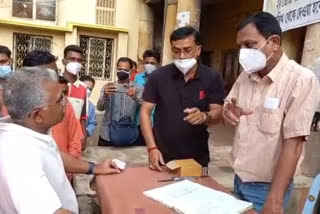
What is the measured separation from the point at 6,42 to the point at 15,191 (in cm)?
950

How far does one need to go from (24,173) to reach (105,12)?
9.59 m

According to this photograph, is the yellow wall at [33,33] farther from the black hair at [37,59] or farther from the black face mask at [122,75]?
the black hair at [37,59]

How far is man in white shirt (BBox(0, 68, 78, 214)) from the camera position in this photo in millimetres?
1132

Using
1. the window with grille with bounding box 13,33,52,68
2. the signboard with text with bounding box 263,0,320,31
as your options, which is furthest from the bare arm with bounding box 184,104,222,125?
the window with grille with bounding box 13,33,52,68

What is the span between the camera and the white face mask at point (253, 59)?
1601 millimetres

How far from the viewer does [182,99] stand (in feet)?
7.15

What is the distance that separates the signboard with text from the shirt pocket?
1.45 meters

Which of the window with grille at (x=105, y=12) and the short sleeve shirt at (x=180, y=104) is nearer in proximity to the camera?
the short sleeve shirt at (x=180, y=104)

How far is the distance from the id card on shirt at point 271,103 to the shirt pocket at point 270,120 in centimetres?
1

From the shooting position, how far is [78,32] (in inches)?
394

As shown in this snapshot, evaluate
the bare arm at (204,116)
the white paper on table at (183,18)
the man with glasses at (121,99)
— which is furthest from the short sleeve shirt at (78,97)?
the white paper on table at (183,18)

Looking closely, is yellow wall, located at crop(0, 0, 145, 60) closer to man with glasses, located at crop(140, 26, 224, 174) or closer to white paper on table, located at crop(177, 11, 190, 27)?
white paper on table, located at crop(177, 11, 190, 27)

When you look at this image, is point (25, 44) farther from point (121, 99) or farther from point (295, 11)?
point (295, 11)

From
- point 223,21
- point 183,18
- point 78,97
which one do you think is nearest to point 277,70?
point 78,97
